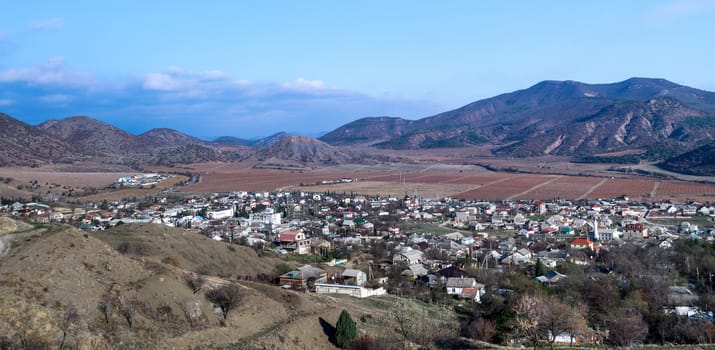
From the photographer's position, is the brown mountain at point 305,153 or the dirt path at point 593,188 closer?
the dirt path at point 593,188

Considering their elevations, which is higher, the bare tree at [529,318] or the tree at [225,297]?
the tree at [225,297]

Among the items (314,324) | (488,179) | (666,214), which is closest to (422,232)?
(666,214)

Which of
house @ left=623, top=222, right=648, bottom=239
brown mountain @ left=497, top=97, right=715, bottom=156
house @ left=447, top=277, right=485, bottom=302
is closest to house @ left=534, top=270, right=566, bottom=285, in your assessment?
house @ left=447, top=277, right=485, bottom=302

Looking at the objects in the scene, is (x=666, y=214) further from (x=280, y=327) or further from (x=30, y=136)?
(x=30, y=136)

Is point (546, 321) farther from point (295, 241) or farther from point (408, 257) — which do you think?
point (295, 241)

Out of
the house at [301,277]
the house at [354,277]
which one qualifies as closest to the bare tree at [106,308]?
the house at [301,277]

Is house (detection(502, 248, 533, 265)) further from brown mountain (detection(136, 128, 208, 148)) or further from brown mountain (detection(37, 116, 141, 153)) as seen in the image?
brown mountain (detection(136, 128, 208, 148))

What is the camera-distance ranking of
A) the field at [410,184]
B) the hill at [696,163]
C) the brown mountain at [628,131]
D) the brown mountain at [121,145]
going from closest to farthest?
the field at [410,184]
the hill at [696,163]
the brown mountain at [121,145]
the brown mountain at [628,131]

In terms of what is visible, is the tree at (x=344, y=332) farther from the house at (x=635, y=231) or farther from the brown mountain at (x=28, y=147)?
the brown mountain at (x=28, y=147)
